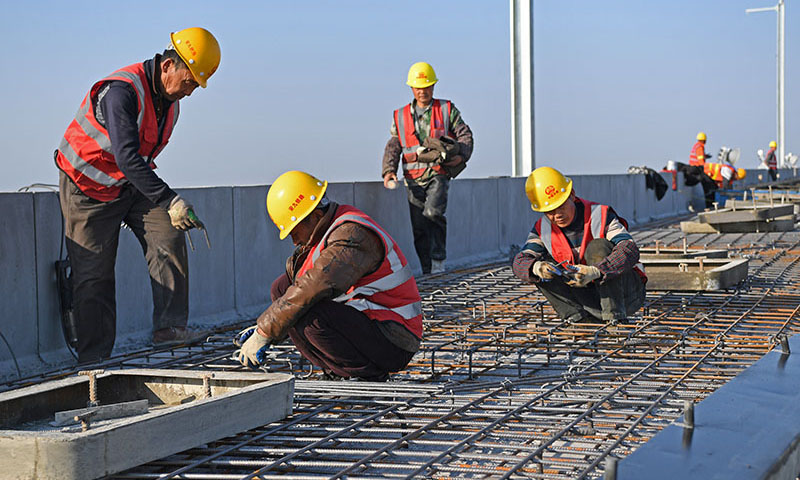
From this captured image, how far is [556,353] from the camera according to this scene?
5.65 m

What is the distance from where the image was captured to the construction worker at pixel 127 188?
19.3ft

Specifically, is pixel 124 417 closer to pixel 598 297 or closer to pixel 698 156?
pixel 598 297

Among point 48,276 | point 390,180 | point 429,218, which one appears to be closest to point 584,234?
point 48,276

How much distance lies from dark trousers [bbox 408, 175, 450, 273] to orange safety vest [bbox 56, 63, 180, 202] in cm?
432

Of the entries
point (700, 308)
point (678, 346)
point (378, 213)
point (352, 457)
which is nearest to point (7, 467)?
point (352, 457)

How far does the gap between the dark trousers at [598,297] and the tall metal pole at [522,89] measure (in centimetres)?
751

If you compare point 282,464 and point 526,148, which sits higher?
point 526,148

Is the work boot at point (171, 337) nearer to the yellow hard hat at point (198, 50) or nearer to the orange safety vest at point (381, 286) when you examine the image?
the yellow hard hat at point (198, 50)

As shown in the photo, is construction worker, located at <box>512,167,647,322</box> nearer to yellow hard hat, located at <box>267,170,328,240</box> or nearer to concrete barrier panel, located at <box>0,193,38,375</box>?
yellow hard hat, located at <box>267,170,328,240</box>

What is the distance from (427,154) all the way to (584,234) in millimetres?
3641

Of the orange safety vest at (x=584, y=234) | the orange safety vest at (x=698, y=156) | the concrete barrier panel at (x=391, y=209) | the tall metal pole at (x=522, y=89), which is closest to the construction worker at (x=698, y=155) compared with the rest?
the orange safety vest at (x=698, y=156)

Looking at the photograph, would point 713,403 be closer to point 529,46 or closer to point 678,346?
point 678,346

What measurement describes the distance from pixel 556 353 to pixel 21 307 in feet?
10.0

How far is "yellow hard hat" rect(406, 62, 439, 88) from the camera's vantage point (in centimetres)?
984
